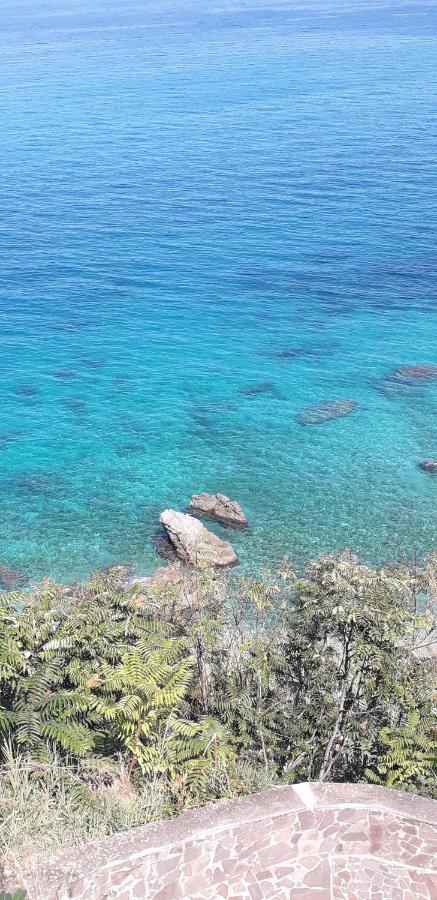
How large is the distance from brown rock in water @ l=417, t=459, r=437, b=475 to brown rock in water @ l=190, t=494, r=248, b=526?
797cm

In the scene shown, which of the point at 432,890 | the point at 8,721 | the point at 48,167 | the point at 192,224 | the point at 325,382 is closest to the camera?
the point at 432,890

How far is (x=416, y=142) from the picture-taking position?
74250 mm

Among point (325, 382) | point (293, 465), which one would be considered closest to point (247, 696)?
point (293, 465)

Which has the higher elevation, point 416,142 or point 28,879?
point 416,142

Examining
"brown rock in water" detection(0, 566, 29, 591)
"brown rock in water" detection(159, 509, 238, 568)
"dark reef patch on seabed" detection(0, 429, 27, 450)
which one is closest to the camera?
"brown rock in water" detection(0, 566, 29, 591)

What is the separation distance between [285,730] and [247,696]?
2.91 ft

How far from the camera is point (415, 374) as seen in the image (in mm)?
38625

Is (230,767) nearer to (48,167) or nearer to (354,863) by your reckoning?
(354,863)

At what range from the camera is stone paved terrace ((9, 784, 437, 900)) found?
9.83m

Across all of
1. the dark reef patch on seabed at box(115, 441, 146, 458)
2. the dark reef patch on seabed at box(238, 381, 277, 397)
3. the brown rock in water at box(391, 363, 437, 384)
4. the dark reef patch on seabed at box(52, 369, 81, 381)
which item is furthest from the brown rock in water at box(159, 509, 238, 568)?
the brown rock in water at box(391, 363, 437, 384)

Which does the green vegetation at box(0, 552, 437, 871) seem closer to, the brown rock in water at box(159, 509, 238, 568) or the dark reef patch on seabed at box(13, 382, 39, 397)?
the brown rock in water at box(159, 509, 238, 568)

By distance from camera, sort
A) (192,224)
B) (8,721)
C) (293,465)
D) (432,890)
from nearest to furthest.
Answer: (432,890)
(8,721)
(293,465)
(192,224)

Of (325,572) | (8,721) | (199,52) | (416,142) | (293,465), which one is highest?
(199,52)

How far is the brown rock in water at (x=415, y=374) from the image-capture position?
38.2m
